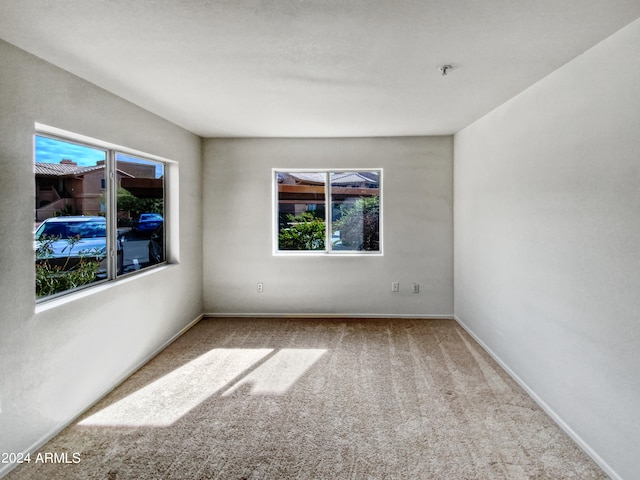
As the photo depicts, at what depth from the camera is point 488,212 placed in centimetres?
359

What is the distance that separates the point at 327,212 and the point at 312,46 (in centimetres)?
291

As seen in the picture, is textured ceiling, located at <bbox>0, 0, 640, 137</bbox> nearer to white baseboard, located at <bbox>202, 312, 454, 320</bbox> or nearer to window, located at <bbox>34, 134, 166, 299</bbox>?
window, located at <bbox>34, 134, 166, 299</bbox>

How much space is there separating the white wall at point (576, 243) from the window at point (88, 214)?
3451mm

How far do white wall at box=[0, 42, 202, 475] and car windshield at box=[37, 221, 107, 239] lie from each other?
24 centimetres

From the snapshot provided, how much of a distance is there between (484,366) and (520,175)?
1.74 meters

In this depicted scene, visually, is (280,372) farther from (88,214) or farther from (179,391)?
(88,214)

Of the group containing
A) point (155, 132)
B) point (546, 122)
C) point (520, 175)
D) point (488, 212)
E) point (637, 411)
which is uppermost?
point (155, 132)

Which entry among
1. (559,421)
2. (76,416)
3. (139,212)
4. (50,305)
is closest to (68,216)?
(50,305)

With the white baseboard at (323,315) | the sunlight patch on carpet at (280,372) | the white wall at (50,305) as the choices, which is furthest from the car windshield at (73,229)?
the white baseboard at (323,315)

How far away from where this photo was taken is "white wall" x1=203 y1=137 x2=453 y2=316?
4.65 m

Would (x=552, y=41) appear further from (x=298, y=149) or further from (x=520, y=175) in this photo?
(x=298, y=149)

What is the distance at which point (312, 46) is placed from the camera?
2.07 meters

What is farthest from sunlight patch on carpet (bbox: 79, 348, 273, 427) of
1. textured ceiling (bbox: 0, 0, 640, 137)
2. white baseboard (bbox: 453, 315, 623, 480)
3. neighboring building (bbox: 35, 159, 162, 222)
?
textured ceiling (bbox: 0, 0, 640, 137)

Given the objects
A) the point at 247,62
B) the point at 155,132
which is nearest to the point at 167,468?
the point at 247,62
